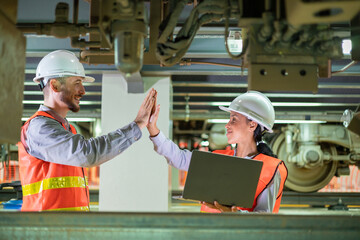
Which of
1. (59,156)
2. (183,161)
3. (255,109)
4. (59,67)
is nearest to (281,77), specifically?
(59,156)

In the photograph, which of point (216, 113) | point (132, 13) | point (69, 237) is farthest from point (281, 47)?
point (216, 113)

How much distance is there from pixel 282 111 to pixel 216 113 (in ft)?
4.37

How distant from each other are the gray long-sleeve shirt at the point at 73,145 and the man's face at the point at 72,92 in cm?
36

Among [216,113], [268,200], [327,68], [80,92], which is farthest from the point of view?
[216,113]

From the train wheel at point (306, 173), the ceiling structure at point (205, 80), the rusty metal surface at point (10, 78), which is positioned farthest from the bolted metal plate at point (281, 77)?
the train wheel at point (306, 173)

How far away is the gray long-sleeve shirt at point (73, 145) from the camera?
2.50m

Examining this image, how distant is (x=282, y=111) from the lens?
757 centimetres

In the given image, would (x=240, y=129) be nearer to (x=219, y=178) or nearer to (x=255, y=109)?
(x=255, y=109)

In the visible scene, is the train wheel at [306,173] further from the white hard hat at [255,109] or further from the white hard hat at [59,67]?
the white hard hat at [59,67]

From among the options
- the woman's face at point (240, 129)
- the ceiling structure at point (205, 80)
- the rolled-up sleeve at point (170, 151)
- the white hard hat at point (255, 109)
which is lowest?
the rolled-up sleeve at point (170, 151)

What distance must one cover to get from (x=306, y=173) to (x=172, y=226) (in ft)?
23.4

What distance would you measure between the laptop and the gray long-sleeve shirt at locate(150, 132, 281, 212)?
1.36ft

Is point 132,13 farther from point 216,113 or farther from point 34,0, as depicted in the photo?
point 216,113

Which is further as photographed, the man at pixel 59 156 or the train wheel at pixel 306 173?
the train wheel at pixel 306 173
